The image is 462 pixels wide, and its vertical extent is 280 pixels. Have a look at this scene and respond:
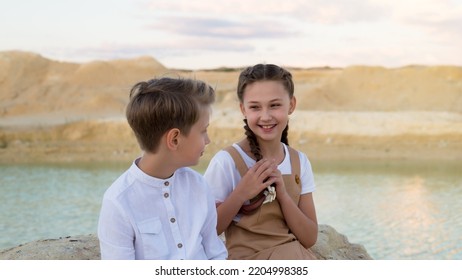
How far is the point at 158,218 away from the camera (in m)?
2.54

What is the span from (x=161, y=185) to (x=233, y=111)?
64.4ft

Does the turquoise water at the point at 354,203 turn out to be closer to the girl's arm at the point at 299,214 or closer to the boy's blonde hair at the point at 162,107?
the girl's arm at the point at 299,214

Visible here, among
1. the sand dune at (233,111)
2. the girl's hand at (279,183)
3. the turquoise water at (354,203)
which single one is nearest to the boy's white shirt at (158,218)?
the girl's hand at (279,183)

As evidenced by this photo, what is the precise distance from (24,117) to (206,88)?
77.2ft

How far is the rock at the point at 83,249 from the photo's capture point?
4176mm

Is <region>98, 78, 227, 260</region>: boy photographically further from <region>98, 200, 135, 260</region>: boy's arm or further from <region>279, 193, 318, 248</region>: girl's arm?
<region>279, 193, 318, 248</region>: girl's arm

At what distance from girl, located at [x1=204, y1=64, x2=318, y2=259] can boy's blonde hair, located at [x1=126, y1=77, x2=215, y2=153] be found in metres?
0.57

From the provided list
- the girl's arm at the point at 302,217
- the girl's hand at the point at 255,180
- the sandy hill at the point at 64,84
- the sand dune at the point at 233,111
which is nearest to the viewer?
the girl's hand at the point at 255,180

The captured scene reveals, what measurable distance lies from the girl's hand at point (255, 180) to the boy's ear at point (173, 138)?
52cm

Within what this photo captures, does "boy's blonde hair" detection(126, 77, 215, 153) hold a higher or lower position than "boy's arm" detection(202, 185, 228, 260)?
higher

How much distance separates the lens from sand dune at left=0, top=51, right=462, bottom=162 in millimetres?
17750

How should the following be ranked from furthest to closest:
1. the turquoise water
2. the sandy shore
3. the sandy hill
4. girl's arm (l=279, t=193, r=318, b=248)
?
the sandy hill
the sandy shore
the turquoise water
girl's arm (l=279, t=193, r=318, b=248)

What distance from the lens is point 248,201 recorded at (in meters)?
3.04

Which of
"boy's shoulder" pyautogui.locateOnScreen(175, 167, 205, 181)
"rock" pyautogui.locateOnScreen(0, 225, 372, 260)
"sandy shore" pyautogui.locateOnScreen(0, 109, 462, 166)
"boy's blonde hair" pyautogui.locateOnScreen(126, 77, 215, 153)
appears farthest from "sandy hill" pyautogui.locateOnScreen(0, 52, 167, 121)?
"boy's blonde hair" pyautogui.locateOnScreen(126, 77, 215, 153)
